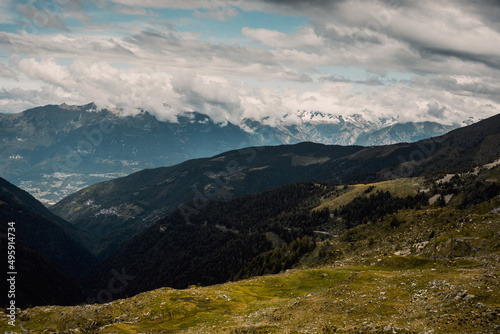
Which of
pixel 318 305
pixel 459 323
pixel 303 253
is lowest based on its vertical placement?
pixel 303 253

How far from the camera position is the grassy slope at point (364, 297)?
4247 centimetres

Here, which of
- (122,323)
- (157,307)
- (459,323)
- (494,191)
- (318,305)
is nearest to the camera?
(459,323)

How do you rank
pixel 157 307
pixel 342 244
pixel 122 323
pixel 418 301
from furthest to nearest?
pixel 342 244 → pixel 157 307 → pixel 122 323 → pixel 418 301

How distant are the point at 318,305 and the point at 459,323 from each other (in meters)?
26.2

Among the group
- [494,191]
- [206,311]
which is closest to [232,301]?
[206,311]

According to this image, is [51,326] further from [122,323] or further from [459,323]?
[459,323]

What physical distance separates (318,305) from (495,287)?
27.3 metres

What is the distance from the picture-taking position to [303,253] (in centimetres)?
14488

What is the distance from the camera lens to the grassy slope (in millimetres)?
42469

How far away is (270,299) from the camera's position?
8119cm

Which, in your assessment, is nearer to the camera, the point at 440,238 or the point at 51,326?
the point at 51,326

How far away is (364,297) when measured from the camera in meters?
55.8

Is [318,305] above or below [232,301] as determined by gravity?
above

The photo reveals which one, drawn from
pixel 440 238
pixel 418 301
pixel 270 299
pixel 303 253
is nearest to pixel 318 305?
pixel 418 301
